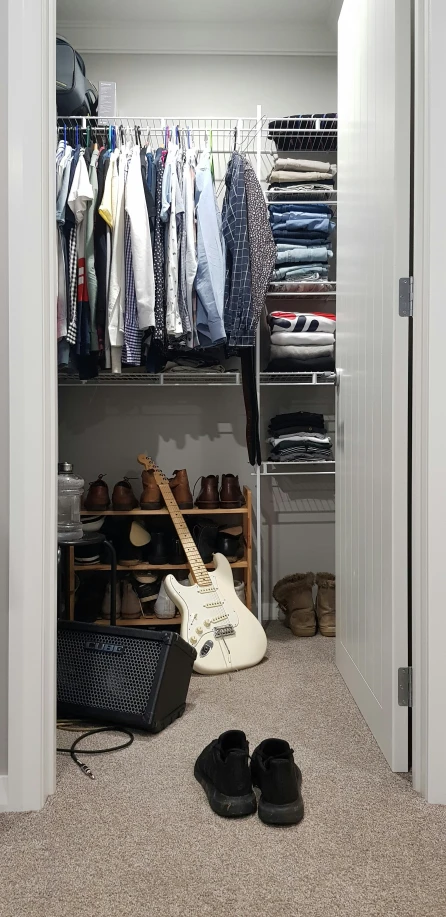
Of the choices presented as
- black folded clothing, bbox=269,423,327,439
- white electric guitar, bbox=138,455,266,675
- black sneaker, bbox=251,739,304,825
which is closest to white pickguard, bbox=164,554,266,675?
white electric guitar, bbox=138,455,266,675

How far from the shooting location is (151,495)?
2.99m

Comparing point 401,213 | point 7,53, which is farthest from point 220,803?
point 7,53

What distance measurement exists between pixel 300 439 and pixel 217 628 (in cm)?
91

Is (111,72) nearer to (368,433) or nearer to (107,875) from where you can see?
(368,433)

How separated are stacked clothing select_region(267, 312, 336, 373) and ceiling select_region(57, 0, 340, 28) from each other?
137 cm

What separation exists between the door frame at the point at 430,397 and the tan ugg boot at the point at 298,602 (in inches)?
54.8

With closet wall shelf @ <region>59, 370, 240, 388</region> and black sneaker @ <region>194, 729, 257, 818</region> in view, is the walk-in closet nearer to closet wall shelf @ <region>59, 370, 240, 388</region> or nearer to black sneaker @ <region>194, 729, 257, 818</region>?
closet wall shelf @ <region>59, 370, 240, 388</region>

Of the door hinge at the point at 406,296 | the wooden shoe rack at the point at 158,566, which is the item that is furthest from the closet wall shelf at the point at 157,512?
the door hinge at the point at 406,296

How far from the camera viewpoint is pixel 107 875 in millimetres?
1318

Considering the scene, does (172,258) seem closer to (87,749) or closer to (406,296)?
(406,296)

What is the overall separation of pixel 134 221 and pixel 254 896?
2.21 metres

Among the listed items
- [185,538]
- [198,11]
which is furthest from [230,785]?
[198,11]

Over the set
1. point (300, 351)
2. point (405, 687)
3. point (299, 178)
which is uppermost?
point (299, 178)

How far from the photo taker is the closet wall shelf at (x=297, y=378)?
3075mm
